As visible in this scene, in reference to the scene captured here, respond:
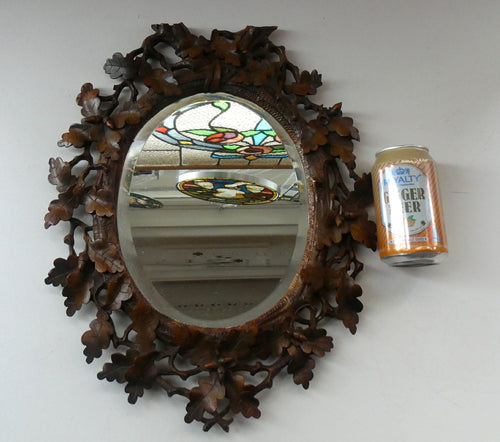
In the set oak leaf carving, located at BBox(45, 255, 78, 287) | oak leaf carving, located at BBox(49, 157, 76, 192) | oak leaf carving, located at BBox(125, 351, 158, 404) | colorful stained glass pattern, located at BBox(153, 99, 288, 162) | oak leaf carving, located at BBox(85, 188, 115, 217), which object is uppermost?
colorful stained glass pattern, located at BBox(153, 99, 288, 162)

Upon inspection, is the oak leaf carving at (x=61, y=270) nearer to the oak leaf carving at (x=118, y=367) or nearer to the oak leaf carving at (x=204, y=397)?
the oak leaf carving at (x=118, y=367)

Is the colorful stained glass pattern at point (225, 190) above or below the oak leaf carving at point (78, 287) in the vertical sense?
above

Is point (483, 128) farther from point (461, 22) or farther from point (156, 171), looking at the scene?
point (156, 171)

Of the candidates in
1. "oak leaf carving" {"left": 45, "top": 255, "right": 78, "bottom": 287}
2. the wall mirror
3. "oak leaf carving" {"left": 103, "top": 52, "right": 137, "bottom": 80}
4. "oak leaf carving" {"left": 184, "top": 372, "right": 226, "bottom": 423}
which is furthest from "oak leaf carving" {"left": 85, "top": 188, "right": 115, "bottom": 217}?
"oak leaf carving" {"left": 184, "top": 372, "right": 226, "bottom": 423}

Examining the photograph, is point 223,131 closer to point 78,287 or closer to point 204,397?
point 78,287

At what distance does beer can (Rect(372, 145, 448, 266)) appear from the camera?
114 centimetres

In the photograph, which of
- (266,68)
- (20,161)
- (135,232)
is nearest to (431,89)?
(266,68)

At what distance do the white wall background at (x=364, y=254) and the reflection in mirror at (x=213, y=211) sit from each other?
0.16 meters

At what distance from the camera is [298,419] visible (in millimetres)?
1146

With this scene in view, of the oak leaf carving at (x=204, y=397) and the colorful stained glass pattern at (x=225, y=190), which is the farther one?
the colorful stained glass pattern at (x=225, y=190)

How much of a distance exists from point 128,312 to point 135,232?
0.55 ft

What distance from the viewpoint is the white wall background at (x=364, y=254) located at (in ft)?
3.68

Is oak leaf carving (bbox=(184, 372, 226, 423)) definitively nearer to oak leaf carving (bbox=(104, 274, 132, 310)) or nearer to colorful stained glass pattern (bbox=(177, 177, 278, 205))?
oak leaf carving (bbox=(104, 274, 132, 310))

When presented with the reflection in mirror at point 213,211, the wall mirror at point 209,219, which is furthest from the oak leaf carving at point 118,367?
the reflection in mirror at point 213,211
